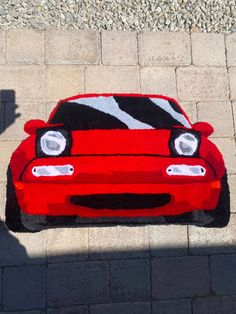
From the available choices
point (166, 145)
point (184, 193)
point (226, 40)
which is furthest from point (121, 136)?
point (226, 40)

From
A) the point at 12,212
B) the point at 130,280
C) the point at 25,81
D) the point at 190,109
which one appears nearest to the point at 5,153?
the point at 12,212

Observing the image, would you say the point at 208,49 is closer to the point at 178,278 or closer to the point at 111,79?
the point at 111,79

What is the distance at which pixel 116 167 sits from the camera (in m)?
4.02

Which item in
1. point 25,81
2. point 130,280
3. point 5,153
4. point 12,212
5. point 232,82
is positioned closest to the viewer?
point 12,212

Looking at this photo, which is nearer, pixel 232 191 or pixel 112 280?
pixel 112 280

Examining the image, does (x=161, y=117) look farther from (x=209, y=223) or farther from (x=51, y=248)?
(x=51, y=248)

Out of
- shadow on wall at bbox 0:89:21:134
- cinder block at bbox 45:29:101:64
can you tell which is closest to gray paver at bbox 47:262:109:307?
shadow on wall at bbox 0:89:21:134

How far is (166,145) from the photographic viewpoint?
4172 millimetres

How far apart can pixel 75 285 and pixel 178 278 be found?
1.10 metres

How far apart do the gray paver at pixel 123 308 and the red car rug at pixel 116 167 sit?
3.15 ft

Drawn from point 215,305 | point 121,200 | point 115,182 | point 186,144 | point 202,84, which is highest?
point 202,84

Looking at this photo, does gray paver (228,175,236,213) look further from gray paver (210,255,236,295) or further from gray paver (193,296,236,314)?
gray paver (193,296,236,314)

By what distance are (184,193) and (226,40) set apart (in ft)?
8.95

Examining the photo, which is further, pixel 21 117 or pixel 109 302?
pixel 21 117
